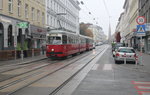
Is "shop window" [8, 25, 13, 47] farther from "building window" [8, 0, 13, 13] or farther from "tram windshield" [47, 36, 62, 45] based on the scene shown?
"tram windshield" [47, 36, 62, 45]

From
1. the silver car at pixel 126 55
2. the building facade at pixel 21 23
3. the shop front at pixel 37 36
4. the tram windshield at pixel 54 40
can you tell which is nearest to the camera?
the silver car at pixel 126 55

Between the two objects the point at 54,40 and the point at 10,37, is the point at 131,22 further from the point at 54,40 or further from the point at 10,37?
the point at 54,40

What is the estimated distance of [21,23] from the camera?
23109 mm

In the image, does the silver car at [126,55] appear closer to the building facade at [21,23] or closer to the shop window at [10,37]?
the building facade at [21,23]

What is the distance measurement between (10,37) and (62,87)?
20.0 m

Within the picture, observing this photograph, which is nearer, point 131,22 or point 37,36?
point 37,36

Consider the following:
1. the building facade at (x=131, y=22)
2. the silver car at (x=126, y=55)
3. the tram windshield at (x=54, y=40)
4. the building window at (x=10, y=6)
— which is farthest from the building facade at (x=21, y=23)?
the building facade at (x=131, y=22)

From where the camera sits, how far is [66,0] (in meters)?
61.8

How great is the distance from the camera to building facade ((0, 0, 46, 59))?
2543 cm

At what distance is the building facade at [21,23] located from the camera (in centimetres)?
2543

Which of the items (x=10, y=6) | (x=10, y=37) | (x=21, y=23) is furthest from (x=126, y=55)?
(x=10, y=6)

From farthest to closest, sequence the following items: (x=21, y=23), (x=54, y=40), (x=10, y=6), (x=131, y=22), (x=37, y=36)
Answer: (x=131, y=22), (x=37, y=36), (x=10, y=6), (x=54, y=40), (x=21, y=23)

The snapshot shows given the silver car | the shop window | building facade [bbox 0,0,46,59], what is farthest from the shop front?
the silver car

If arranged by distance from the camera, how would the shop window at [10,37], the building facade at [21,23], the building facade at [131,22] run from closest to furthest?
the building facade at [21,23]
the shop window at [10,37]
the building facade at [131,22]
